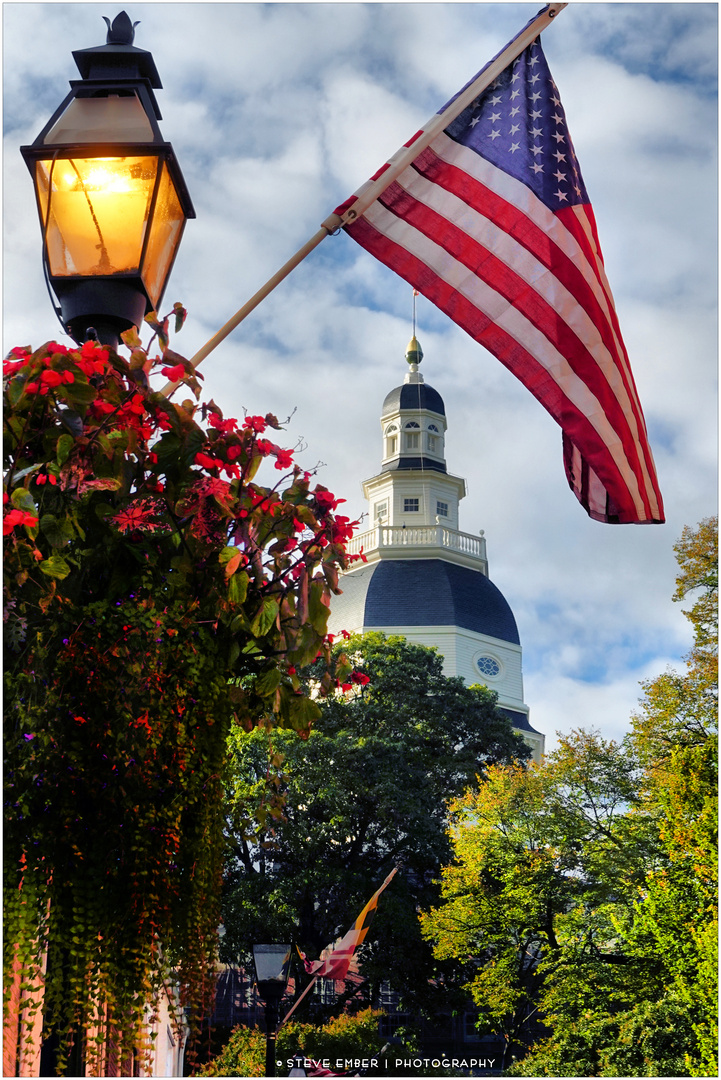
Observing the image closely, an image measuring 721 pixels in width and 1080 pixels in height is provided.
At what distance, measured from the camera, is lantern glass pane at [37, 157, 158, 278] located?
158 inches

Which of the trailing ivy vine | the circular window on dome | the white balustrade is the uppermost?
the white balustrade

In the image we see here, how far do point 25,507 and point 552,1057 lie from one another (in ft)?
83.6

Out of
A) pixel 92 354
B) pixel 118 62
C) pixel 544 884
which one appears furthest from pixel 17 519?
pixel 544 884

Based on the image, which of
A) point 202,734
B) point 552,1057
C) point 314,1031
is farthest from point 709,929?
point 202,734

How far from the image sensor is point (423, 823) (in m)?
32.2

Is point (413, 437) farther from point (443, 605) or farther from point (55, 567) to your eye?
point (55, 567)

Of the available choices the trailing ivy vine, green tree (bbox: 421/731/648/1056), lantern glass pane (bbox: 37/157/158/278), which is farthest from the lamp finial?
green tree (bbox: 421/731/648/1056)

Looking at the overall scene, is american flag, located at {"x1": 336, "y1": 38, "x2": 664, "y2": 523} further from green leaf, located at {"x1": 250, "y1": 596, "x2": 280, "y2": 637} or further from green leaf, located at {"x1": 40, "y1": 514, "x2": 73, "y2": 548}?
green leaf, located at {"x1": 40, "y1": 514, "x2": 73, "y2": 548}

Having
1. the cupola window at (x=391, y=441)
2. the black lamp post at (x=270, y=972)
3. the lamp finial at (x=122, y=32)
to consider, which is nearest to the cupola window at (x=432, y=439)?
the cupola window at (x=391, y=441)

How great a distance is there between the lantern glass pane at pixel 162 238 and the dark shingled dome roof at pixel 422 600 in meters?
45.1

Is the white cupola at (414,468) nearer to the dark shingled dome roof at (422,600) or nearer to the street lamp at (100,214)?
the dark shingled dome roof at (422,600)

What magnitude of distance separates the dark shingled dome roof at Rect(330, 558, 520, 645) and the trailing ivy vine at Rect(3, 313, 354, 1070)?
150 feet

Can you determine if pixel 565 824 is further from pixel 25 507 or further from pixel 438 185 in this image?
pixel 25 507

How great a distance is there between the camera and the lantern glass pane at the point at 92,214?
4.01 meters
